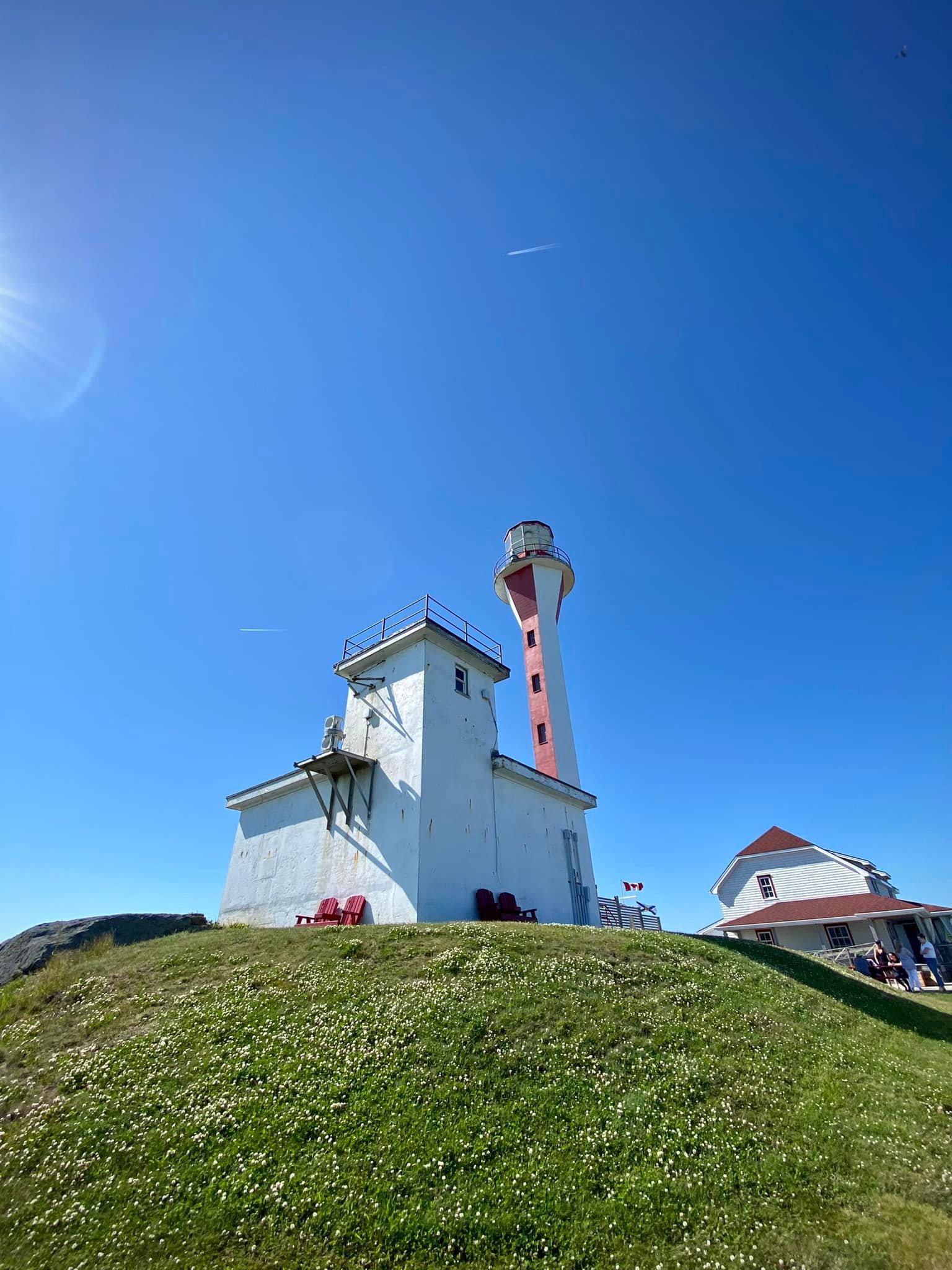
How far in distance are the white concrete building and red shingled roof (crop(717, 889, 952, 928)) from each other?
21816 millimetres

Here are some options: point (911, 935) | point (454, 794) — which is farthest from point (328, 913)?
point (911, 935)

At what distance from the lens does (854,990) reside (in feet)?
55.2

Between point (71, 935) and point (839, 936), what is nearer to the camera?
point (71, 935)

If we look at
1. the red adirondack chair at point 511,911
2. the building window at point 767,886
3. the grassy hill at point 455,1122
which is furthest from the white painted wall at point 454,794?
the building window at point 767,886

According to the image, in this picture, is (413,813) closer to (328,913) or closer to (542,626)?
(328,913)

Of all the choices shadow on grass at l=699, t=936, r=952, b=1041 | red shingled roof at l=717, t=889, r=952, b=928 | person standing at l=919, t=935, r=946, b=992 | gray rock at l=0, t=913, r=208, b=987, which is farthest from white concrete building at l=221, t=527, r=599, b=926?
red shingled roof at l=717, t=889, r=952, b=928

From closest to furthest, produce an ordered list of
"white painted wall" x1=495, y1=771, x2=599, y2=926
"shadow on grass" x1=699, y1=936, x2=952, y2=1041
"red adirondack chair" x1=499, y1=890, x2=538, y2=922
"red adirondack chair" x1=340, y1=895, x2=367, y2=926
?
"shadow on grass" x1=699, y1=936, x2=952, y2=1041 < "red adirondack chair" x1=340, y1=895, x2=367, y2=926 < "red adirondack chair" x1=499, y1=890, x2=538, y2=922 < "white painted wall" x1=495, y1=771, x2=599, y2=926

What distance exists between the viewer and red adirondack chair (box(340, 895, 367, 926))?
18.2 metres

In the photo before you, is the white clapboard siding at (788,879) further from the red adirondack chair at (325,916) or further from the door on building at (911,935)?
the red adirondack chair at (325,916)

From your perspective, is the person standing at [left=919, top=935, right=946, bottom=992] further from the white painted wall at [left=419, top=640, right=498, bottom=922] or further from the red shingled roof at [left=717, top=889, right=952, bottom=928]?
the white painted wall at [left=419, top=640, right=498, bottom=922]

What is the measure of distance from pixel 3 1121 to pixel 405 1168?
236 inches

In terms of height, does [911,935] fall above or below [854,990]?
above

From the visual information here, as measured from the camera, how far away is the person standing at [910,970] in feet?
84.4

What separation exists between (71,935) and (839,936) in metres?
41.7
